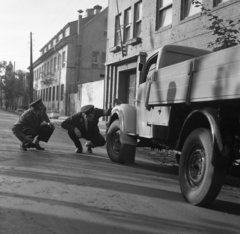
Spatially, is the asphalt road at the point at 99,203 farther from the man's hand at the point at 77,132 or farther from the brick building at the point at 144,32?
A: the brick building at the point at 144,32

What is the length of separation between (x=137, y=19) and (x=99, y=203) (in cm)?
1631

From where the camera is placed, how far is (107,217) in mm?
3787

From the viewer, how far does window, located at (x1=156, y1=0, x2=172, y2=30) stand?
15984 mm

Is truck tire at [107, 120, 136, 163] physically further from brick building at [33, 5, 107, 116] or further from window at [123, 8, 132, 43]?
brick building at [33, 5, 107, 116]

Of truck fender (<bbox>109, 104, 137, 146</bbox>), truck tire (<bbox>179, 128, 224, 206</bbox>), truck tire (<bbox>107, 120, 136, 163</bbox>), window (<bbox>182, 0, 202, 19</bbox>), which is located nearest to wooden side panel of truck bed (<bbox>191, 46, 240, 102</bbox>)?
truck tire (<bbox>179, 128, 224, 206</bbox>)

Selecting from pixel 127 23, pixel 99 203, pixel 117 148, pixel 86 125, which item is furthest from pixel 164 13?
pixel 99 203

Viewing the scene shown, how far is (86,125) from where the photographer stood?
931 cm

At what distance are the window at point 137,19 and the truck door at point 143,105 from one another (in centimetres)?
1214

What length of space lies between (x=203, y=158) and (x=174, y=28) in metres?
11.6

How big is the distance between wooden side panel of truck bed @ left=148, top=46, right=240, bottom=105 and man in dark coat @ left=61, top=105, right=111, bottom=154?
3.92m

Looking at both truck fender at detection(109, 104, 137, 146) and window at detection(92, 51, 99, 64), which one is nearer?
truck fender at detection(109, 104, 137, 146)

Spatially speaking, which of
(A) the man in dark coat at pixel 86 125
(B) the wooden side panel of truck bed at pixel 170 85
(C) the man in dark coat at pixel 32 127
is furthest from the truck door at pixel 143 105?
(C) the man in dark coat at pixel 32 127

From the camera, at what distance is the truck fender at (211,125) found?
4.07 metres

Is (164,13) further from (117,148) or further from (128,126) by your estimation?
(128,126)
